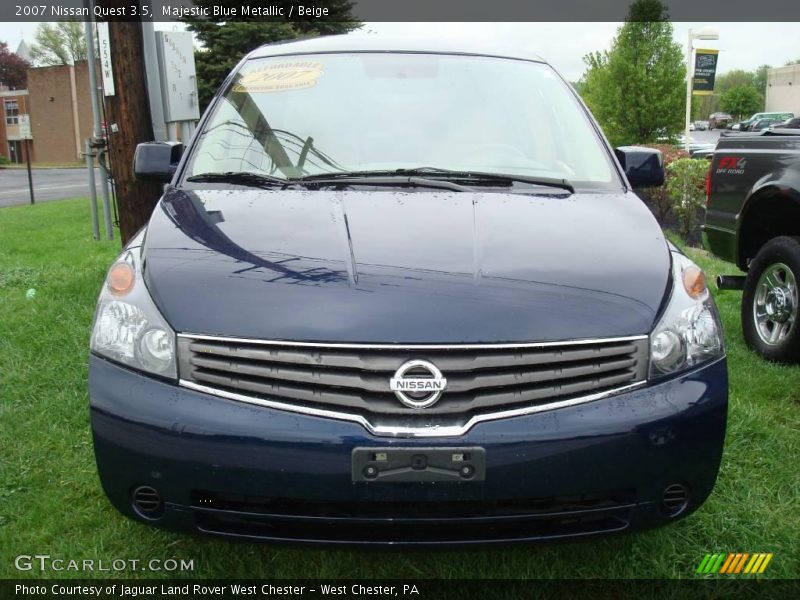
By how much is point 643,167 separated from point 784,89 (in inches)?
3793

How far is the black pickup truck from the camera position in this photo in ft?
14.8

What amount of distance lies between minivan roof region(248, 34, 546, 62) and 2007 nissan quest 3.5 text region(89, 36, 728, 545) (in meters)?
1.42

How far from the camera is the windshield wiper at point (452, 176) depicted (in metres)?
2.99

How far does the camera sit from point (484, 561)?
2.60m

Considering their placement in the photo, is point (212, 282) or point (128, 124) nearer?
point (212, 282)

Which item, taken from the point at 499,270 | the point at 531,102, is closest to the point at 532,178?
the point at 531,102

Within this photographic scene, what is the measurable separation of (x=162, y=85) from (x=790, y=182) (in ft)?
15.1

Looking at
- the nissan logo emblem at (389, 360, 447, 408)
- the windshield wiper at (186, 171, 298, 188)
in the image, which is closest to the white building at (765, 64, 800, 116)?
the windshield wiper at (186, 171, 298, 188)

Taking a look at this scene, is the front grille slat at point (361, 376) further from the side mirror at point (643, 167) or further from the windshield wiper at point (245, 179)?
the side mirror at point (643, 167)

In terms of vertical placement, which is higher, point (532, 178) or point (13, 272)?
point (532, 178)

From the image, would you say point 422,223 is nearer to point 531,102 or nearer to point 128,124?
point 531,102

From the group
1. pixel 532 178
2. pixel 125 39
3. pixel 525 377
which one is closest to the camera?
pixel 525 377

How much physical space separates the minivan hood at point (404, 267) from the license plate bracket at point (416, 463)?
11.0 inches

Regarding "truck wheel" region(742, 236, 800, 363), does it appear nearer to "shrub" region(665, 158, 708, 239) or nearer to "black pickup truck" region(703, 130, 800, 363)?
"black pickup truck" region(703, 130, 800, 363)
